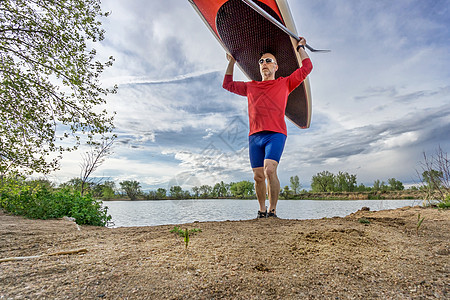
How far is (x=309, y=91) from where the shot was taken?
13.9 ft

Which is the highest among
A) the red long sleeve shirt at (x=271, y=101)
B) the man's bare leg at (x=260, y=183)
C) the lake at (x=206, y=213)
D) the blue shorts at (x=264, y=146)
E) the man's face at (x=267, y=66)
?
the man's face at (x=267, y=66)

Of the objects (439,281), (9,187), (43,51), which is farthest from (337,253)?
(43,51)

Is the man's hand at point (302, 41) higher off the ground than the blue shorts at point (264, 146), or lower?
higher

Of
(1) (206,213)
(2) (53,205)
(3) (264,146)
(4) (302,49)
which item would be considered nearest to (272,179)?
(3) (264,146)

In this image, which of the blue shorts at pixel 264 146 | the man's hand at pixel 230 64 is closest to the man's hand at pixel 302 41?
the man's hand at pixel 230 64

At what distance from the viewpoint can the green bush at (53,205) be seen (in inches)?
154

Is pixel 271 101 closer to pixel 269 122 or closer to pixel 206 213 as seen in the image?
pixel 269 122

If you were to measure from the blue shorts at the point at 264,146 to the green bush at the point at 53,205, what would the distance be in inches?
116

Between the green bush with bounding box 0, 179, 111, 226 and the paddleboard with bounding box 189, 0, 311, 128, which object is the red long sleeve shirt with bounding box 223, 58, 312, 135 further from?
the green bush with bounding box 0, 179, 111, 226

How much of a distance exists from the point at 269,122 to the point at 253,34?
1507 millimetres

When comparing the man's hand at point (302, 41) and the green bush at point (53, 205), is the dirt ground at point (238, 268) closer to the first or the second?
the green bush at point (53, 205)

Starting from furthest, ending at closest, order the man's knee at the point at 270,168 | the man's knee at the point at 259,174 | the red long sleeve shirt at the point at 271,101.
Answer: the man's knee at the point at 259,174 < the red long sleeve shirt at the point at 271,101 < the man's knee at the point at 270,168

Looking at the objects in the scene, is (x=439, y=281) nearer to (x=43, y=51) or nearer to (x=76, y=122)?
(x=76, y=122)

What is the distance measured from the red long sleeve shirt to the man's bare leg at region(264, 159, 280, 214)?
536mm
